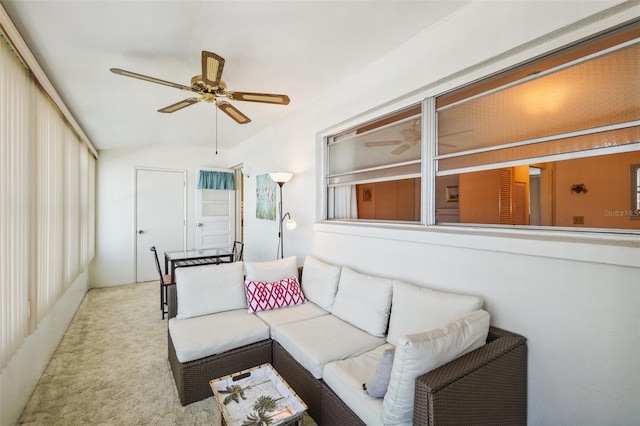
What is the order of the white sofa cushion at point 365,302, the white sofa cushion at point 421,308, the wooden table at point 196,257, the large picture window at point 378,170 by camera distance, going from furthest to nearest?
1. the wooden table at point 196,257
2. the large picture window at point 378,170
3. the white sofa cushion at point 365,302
4. the white sofa cushion at point 421,308

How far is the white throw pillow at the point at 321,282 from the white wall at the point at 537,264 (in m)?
0.40

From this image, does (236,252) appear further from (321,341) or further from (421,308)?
(421,308)

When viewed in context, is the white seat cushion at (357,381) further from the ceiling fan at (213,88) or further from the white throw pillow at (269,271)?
the ceiling fan at (213,88)

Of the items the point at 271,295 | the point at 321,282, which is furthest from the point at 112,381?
the point at 321,282

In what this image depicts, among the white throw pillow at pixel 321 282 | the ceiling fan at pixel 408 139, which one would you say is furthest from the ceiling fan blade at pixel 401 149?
the white throw pillow at pixel 321 282

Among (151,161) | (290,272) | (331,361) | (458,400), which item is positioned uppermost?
(151,161)

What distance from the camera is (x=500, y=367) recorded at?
1469 mm

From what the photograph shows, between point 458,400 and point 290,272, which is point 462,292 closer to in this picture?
point 458,400

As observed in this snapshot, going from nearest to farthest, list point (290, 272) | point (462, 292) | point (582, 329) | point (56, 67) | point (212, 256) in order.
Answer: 1. point (582, 329)
2. point (462, 292)
3. point (56, 67)
4. point (290, 272)
5. point (212, 256)

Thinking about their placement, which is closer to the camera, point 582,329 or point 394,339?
point 582,329

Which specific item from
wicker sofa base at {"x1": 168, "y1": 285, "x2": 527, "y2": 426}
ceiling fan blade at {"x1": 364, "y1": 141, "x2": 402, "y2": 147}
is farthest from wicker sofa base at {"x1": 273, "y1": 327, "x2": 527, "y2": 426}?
ceiling fan blade at {"x1": 364, "y1": 141, "x2": 402, "y2": 147}

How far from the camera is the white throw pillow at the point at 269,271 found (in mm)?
2859

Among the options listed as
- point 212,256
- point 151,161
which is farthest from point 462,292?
point 151,161

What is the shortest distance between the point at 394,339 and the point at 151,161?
5.53m
